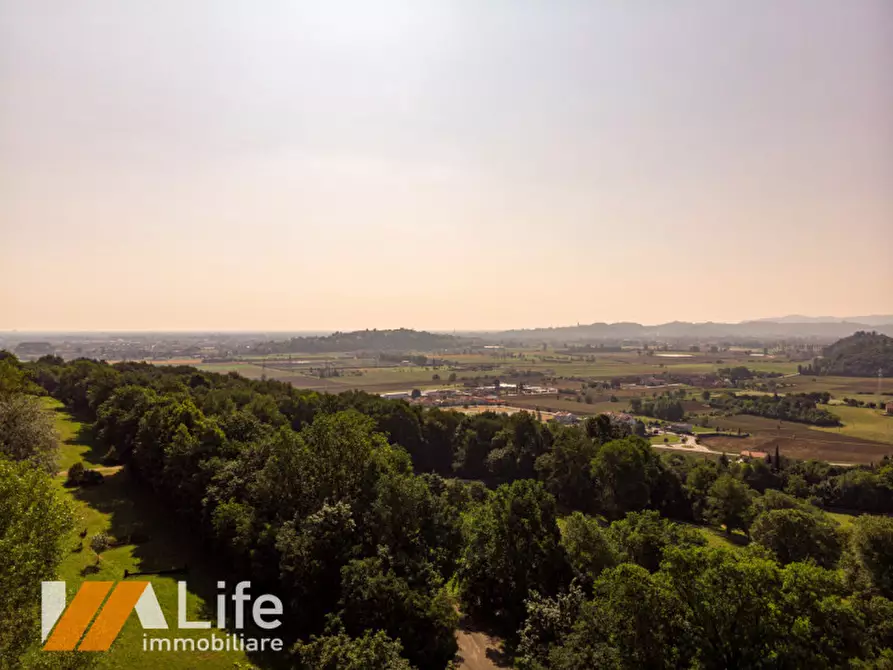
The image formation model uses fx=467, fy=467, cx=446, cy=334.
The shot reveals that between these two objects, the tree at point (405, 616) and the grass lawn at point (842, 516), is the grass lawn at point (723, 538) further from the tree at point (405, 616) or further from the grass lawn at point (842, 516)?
the tree at point (405, 616)

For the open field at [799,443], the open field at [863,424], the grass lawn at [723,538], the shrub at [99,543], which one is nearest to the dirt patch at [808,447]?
the open field at [799,443]

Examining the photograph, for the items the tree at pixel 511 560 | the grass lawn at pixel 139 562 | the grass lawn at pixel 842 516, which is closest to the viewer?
the grass lawn at pixel 139 562

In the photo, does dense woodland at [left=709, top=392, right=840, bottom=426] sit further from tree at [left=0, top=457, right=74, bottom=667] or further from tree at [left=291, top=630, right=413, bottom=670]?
tree at [left=0, top=457, right=74, bottom=667]

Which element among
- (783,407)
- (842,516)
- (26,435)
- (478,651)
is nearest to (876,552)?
(478,651)

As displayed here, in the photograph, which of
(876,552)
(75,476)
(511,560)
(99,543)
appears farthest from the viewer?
(75,476)

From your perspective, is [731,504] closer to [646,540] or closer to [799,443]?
[646,540]

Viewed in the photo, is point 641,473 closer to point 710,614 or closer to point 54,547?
point 710,614
